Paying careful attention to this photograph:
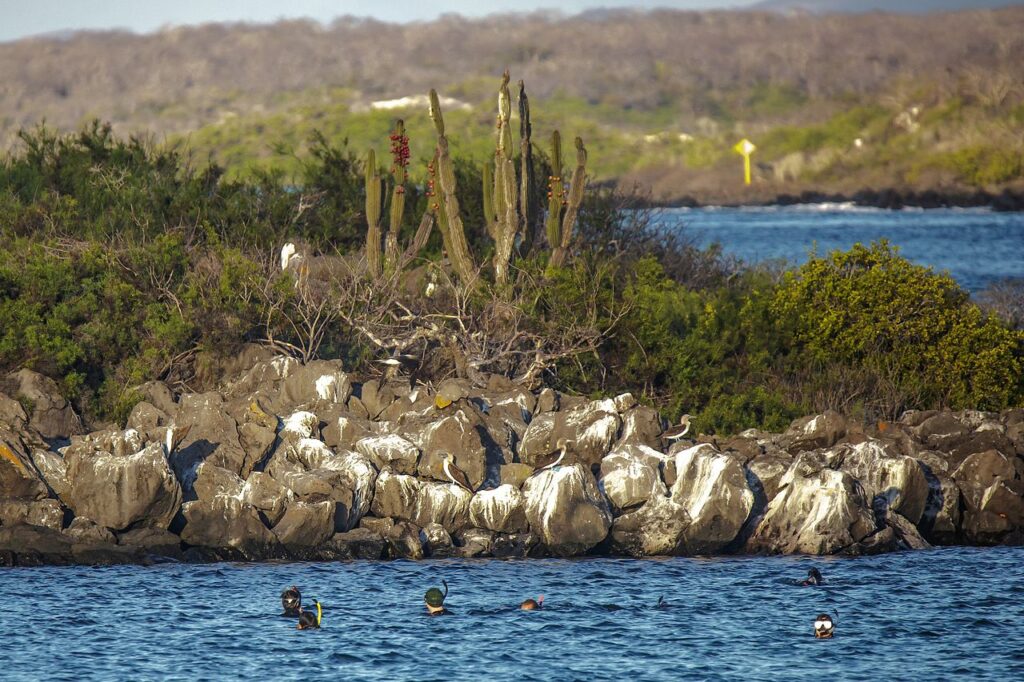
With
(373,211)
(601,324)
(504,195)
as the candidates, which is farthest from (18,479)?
(504,195)

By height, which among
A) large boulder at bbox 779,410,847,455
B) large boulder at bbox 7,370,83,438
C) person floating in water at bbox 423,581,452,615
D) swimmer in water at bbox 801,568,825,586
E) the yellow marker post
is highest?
the yellow marker post

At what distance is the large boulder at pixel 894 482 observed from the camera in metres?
25.7

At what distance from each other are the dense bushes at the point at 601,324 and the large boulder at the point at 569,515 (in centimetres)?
623

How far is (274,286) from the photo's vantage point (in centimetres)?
3109

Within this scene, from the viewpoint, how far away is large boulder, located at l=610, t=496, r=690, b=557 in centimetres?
2453

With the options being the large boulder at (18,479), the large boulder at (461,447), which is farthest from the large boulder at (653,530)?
the large boulder at (18,479)

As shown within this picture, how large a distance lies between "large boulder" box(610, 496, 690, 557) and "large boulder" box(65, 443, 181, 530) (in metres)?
6.68

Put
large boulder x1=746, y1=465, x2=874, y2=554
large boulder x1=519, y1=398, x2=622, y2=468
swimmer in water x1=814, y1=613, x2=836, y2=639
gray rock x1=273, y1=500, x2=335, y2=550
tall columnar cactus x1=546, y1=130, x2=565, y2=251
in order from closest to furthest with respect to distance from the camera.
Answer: swimmer in water x1=814, y1=613, x2=836, y2=639, gray rock x1=273, y1=500, x2=335, y2=550, large boulder x1=746, y1=465, x2=874, y2=554, large boulder x1=519, y1=398, x2=622, y2=468, tall columnar cactus x1=546, y1=130, x2=565, y2=251

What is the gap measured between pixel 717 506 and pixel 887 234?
252ft

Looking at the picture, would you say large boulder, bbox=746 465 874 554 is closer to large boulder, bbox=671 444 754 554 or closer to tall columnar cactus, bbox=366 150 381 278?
large boulder, bbox=671 444 754 554

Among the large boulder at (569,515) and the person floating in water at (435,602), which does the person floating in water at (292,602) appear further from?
the large boulder at (569,515)

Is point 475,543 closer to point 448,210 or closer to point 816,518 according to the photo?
point 816,518

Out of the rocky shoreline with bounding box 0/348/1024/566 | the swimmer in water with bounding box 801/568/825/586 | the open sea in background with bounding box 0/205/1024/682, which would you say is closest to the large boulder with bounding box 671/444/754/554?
the rocky shoreline with bounding box 0/348/1024/566

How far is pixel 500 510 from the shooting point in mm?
24625
